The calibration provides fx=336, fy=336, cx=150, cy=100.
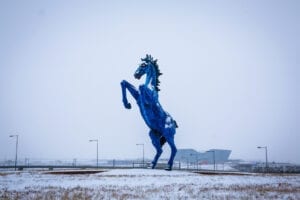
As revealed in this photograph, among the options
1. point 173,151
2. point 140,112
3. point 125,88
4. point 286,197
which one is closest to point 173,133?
point 173,151

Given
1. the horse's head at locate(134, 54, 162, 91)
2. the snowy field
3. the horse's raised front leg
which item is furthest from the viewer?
the horse's head at locate(134, 54, 162, 91)

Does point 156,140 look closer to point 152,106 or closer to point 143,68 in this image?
point 152,106

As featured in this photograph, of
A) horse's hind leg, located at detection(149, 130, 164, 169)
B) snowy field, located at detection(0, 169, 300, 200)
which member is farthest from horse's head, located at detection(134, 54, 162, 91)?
snowy field, located at detection(0, 169, 300, 200)

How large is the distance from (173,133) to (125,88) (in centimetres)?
596

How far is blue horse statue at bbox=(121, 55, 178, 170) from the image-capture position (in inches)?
1125

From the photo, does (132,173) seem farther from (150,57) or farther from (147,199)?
(147,199)

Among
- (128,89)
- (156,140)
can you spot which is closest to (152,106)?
(128,89)

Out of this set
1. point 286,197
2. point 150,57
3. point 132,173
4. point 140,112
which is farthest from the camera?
point 150,57

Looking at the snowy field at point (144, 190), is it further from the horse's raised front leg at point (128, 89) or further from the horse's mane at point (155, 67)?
the horse's mane at point (155, 67)

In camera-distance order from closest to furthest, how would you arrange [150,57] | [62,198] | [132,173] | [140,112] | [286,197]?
1. [62,198]
2. [286,197]
3. [132,173]
4. [140,112]
5. [150,57]

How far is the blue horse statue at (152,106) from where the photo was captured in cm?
2858

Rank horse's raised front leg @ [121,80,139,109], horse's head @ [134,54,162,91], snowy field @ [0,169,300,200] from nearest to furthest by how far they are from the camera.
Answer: snowy field @ [0,169,300,200] < horse's raised front leg @ [121,80,139,109] < horse's head @ [134,54,162,91]

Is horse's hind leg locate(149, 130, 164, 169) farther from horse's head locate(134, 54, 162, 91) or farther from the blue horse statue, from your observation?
horse's head locate(134, 54, 162, 91)

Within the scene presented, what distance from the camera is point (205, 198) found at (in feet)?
39.2
